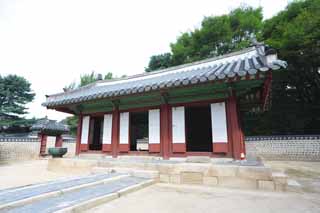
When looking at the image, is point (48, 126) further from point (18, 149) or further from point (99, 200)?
point (99, 200)

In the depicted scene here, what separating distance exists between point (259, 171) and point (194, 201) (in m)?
1.75

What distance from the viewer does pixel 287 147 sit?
10180 mm

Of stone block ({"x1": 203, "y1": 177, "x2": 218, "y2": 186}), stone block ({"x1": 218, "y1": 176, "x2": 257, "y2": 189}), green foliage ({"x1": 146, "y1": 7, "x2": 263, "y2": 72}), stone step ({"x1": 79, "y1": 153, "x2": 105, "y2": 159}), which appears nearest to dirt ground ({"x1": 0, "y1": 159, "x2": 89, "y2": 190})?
stone step ({"x1": 79, "y1": 153, "x2": 105, "y2": 159})

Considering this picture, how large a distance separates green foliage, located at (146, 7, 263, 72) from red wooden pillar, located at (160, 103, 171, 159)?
1307 cm

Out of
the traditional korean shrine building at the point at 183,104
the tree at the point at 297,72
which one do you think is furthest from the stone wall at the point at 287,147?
the traditional korean shrine building at the point at 183,104

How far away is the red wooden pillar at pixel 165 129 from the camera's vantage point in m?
5.52

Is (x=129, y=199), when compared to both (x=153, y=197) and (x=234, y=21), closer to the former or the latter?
(x=153, y=197)

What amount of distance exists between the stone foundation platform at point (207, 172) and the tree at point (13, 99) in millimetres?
16434

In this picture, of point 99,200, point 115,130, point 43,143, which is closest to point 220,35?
point 115,130

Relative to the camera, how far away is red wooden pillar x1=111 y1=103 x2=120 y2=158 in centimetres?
630


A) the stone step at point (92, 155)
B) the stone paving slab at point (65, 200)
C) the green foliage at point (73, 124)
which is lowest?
the stone paving slab at point (65, 200)

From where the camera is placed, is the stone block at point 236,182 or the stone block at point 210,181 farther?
the stone block at point 210,181

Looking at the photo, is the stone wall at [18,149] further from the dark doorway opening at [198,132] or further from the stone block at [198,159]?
the stone block at [198,159]

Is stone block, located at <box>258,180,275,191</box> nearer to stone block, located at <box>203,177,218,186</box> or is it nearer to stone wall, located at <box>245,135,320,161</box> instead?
stone block, located at <box>203,177,218,186</box>
